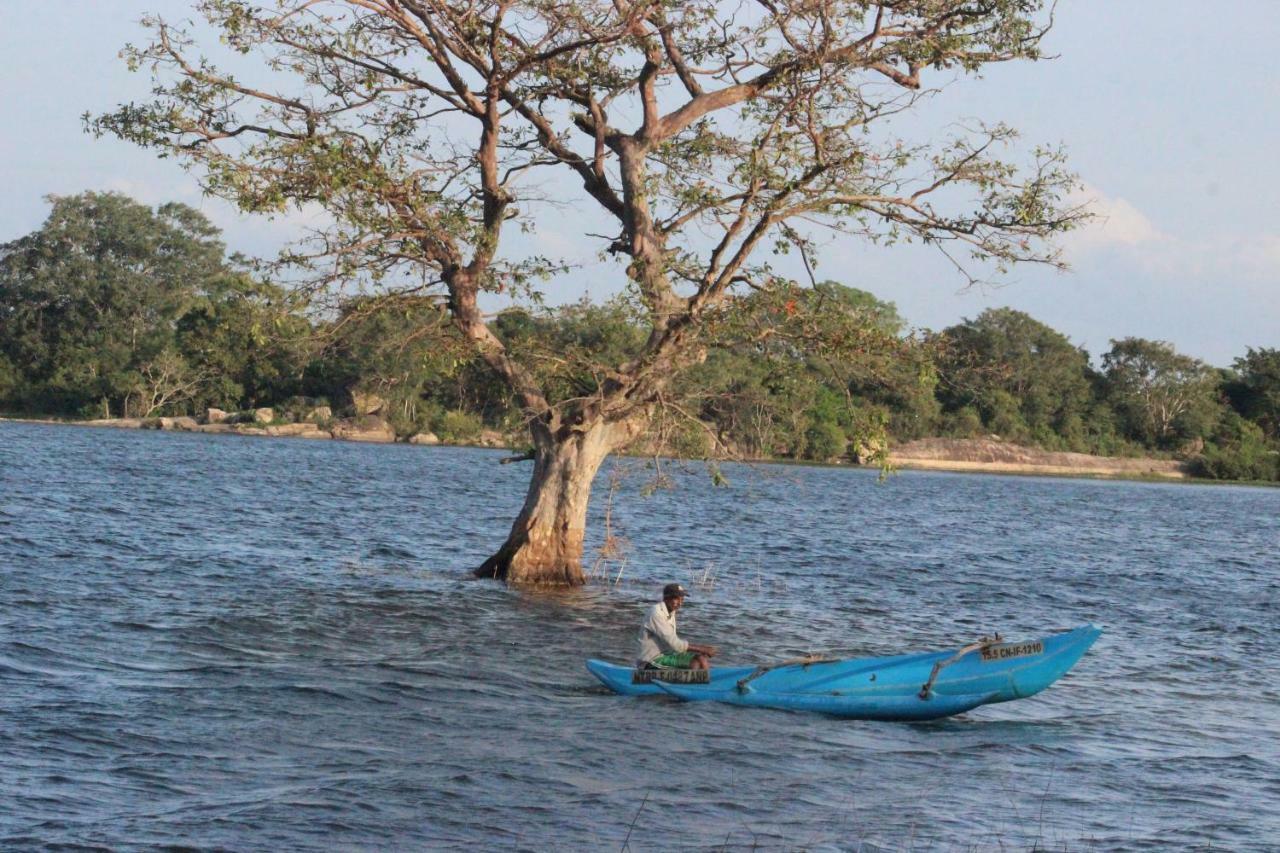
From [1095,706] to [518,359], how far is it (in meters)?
11.5

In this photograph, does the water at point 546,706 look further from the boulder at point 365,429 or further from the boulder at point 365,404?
the boulder at point 365,429

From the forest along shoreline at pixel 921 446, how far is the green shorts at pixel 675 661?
79.7 m

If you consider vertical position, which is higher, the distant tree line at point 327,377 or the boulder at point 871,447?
the distant tree line at point 327,377

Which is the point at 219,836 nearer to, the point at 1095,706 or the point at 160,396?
the point at 1095,706

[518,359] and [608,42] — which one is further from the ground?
[608,42]

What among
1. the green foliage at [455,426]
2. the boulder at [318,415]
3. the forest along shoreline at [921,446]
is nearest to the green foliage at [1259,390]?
the forest along shoreline at [921,446]

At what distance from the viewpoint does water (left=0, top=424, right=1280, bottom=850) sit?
39.3ft

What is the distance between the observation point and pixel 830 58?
879 inches

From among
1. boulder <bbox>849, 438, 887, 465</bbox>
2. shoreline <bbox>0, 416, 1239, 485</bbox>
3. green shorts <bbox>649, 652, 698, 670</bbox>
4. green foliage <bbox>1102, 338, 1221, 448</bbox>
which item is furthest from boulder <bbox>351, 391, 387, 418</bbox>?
green shorts <bbox>649, 652, 698, 670</bbox>

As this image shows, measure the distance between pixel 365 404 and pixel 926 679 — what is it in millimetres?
88698

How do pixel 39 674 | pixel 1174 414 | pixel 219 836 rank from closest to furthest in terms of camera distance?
pixel 219 836 → pixel 39 674 → pixel 1174 414

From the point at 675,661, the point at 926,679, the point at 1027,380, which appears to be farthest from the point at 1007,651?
the point at 1027,380

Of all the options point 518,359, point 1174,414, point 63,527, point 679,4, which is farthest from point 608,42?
point 1174,414

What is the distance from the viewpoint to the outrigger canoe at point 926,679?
16406 millimetres
